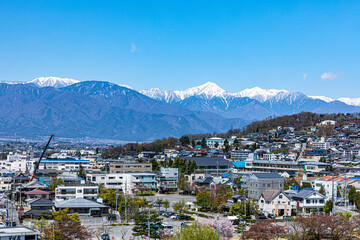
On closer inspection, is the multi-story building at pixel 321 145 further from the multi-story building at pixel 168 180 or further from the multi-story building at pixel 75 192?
the multi-story building at pixel 75 192

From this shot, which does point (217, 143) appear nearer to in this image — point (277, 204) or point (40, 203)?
point (277, 204)

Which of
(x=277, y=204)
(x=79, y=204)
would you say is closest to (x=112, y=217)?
(x=79, y=204)

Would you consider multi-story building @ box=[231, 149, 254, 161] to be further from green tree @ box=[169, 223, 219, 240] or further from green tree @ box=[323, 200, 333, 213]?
green tree @ box=[169, 223, 219, 240]

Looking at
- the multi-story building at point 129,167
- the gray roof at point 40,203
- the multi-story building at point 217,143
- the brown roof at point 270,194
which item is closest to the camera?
the gray roof at point 40,203

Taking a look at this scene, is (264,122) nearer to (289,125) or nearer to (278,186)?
(289,125)

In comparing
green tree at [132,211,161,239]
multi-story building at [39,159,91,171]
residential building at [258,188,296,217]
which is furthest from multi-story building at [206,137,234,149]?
green tree at [132,211,161,239]

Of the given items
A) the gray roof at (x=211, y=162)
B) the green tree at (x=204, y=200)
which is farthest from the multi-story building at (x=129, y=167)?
the green tree at (x=204, y=200)

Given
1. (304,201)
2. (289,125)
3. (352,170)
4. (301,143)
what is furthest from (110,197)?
(289,125)

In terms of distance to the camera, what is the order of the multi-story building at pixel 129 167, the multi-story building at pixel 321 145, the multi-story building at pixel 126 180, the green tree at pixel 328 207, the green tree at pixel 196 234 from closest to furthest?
the green tree at pixel 196 234 < the green tree at pixel 328 207 < the multi-story building at pixel 126 180 < the multi-story building at pixel 129 167 < the multi-story building at pixel 321 145
